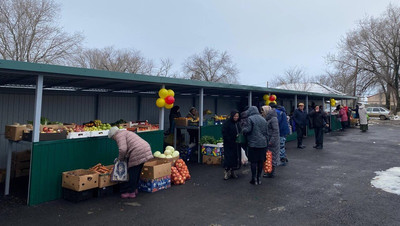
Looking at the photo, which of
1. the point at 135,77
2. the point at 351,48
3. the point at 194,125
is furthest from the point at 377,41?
the point at 135,77

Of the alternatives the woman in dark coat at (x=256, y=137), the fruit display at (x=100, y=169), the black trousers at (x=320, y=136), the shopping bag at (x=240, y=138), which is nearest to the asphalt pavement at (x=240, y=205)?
the fruit display at (x=100, y=169)

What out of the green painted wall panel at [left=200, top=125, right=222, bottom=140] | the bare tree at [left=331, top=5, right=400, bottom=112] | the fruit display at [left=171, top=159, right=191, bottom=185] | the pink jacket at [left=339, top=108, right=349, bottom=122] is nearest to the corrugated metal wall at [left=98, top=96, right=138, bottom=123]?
the green painted wall panel at [left=200, top=125, right=222, bottom=140]

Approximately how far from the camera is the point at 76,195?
190 inches

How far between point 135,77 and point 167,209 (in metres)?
3.16

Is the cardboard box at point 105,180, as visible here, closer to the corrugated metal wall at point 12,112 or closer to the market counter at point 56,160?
the market counter at point 56,160

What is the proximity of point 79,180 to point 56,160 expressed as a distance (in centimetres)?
73

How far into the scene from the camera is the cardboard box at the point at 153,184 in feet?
18.0

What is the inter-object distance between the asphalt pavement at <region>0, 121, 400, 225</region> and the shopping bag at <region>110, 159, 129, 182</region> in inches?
15.8

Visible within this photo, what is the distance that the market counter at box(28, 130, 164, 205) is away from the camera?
4.68 metres

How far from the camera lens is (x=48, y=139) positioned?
489 centimetres

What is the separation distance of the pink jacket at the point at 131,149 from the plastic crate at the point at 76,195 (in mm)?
940

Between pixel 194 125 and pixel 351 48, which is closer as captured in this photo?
pixel 194 125

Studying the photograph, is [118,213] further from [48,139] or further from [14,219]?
[48,139]

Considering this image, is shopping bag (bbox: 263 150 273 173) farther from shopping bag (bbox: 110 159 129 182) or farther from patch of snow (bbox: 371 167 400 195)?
shopping bag (bbox: 110 159 129 182)
